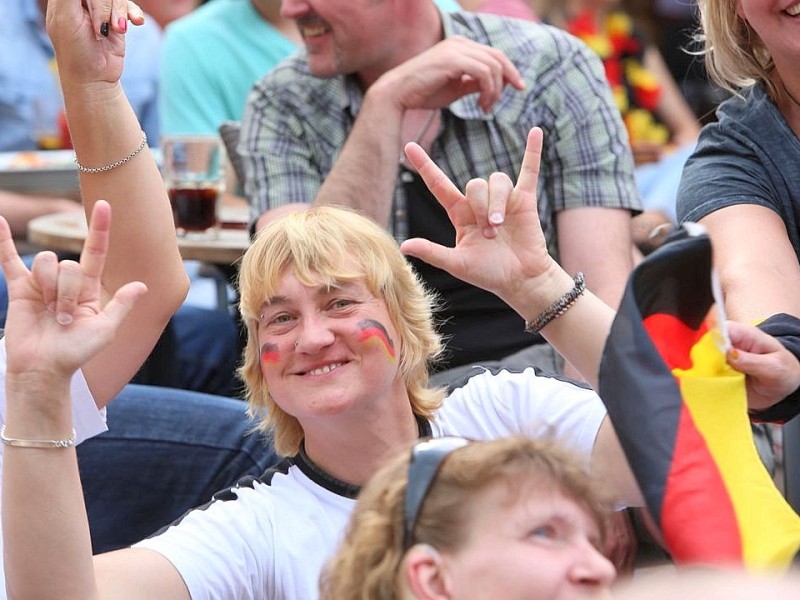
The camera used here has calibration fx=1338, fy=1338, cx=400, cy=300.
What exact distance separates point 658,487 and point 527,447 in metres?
0.15

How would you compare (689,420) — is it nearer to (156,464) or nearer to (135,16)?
(135,16)

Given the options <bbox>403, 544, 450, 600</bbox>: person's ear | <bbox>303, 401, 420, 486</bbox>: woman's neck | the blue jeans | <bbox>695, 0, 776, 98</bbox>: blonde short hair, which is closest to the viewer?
<bbox>403, 544, 450, 600</bbox>: person's ear

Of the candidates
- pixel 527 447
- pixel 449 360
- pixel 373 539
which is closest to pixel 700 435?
pixel 527 447

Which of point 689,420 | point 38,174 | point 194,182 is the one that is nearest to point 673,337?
point 689,420

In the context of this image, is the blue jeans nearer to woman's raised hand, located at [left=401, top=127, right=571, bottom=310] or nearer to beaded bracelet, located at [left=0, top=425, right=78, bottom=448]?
woman's raised hand, located at [left=401, top=127, right=571, bottom=310]

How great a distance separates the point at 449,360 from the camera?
2.83 m

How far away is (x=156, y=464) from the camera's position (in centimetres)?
249

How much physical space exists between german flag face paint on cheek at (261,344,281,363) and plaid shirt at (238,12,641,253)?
970 millimetres

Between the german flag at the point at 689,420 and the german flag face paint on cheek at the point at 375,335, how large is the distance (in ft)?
1.53

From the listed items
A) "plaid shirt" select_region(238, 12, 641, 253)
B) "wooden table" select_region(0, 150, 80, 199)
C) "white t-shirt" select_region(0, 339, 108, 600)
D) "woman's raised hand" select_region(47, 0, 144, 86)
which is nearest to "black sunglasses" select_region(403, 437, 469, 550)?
"white t-shirt" select_region(0, 339, 108, 600)

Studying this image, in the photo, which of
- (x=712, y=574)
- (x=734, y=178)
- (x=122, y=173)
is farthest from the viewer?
(x=734, y=178)

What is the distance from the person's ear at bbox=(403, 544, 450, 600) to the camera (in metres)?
1.39

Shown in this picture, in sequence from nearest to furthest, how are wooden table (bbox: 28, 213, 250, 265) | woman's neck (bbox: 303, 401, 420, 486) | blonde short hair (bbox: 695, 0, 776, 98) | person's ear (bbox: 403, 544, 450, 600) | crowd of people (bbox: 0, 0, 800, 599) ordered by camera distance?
person's ear (bbox: 403, 544, 450, 600)
crowd of people (bbox: 0, 0, 800, 599)
woman's neck (bbox: 303, 401, 420, 486)
blonde short hair (bbox: 695, 0, 776, 98)
wooden table (bbox: 28, 213, 250, 265)

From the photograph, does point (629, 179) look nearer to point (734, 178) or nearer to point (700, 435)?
point (734, 178)
